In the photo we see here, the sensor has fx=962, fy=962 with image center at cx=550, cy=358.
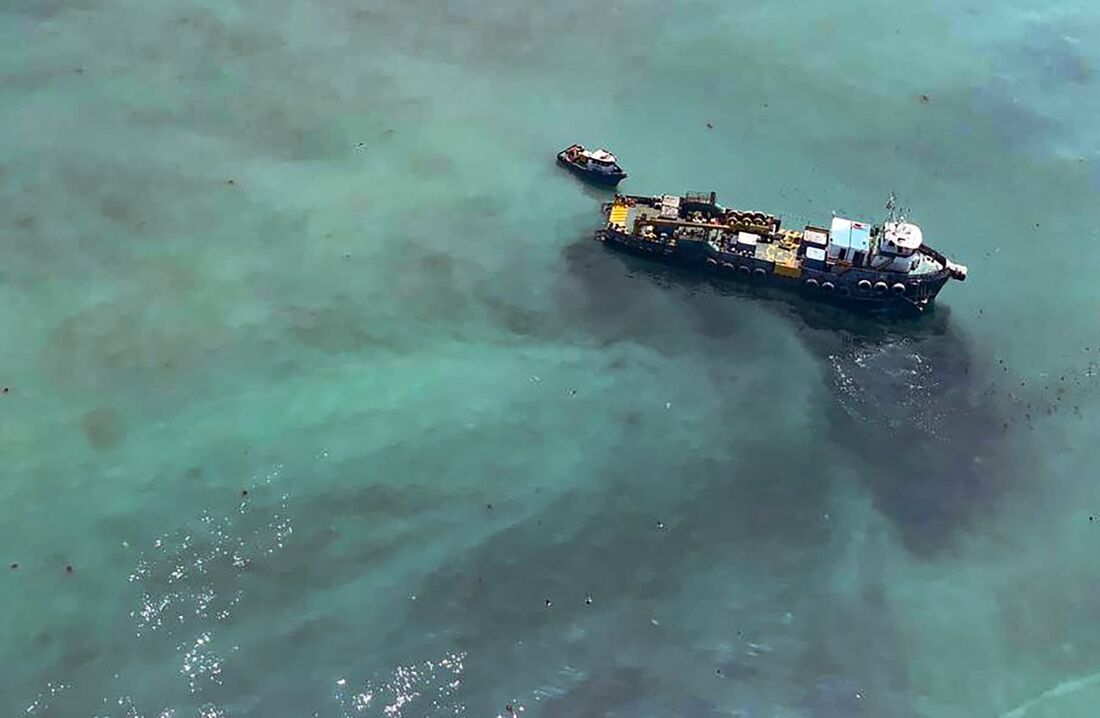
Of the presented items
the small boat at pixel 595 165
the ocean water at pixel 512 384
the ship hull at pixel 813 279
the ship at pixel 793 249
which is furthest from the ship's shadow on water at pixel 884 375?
the small boat at pixel 595 165

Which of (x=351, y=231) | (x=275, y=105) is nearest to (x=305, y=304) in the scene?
(x=351, y=231)

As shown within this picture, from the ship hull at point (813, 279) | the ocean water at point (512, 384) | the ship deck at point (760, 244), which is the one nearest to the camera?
the ocean water at point (512, 384)

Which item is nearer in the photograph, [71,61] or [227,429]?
[227,429]

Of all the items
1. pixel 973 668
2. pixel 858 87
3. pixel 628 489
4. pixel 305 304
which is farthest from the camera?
pixel 858 87

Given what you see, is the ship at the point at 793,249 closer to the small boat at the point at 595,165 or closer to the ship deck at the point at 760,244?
the ship deck at the point at 760,244

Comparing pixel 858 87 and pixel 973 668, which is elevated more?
pixel 858 87

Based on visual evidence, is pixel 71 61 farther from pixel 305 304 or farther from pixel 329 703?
pixel 329 703

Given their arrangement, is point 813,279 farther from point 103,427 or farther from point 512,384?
point 103,427

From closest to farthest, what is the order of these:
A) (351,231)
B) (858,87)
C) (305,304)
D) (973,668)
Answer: (973,668), (305,304), (351,231), (858,87)
